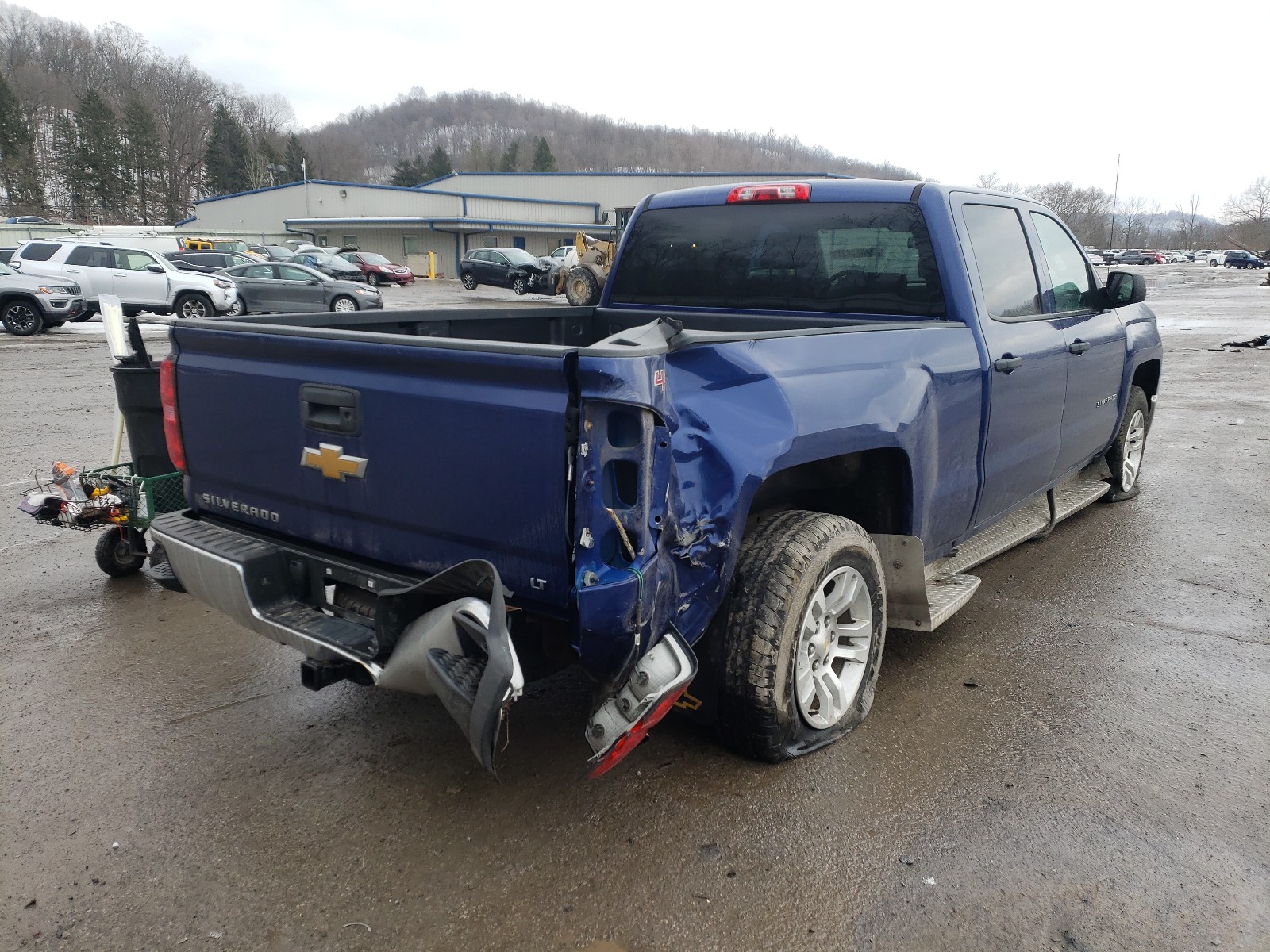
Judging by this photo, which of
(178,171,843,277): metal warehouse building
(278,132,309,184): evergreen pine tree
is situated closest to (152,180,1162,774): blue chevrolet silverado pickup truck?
(178,171,843,277): metal warehouse building

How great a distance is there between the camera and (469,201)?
59.5 meters

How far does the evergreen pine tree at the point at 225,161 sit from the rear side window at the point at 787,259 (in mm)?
103199

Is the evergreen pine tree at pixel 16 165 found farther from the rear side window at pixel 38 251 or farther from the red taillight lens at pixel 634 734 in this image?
the red taillight lens at pixel 634 734

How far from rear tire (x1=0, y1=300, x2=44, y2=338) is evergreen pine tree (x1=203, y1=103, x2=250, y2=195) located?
3381 inches

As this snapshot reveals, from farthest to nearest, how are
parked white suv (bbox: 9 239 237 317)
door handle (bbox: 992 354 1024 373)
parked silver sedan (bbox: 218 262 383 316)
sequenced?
parked silver sedan (bbox: 218 262 383 316)
parked white suv (bbox: 9 239 237 317)
door handle (bbox: 992 354 1024 373)

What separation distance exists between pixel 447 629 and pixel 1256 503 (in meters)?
6.42

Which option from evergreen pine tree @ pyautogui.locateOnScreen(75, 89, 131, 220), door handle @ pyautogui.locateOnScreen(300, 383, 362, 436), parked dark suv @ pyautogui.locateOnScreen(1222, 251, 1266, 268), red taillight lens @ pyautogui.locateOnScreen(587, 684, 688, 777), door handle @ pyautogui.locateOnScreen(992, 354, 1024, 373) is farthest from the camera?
evergreen pine tree @ pyautogui.locateOnScreen(75, 89, 131, 220)

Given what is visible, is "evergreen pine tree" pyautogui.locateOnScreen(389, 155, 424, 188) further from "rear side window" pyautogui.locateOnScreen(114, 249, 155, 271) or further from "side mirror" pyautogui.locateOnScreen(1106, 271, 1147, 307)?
"side mirror" pyautogui.locateOnScreen(1106, 271, 1147, 307)

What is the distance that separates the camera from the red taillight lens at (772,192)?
421 cm

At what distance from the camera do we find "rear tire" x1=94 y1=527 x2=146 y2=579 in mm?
4988

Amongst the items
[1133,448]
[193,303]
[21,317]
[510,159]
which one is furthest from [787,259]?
[510,159]

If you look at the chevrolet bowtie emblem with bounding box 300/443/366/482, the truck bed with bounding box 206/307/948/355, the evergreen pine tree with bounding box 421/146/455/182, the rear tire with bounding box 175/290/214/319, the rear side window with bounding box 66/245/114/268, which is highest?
the evergreen pine tree with bounding box 421/146/455/182

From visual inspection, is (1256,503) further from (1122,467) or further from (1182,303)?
(1182,303)

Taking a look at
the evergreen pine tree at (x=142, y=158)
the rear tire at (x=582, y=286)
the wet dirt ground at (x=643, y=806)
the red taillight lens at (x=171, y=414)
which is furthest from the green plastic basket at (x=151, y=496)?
the evergreen pine tree at (x=142, y=158)
